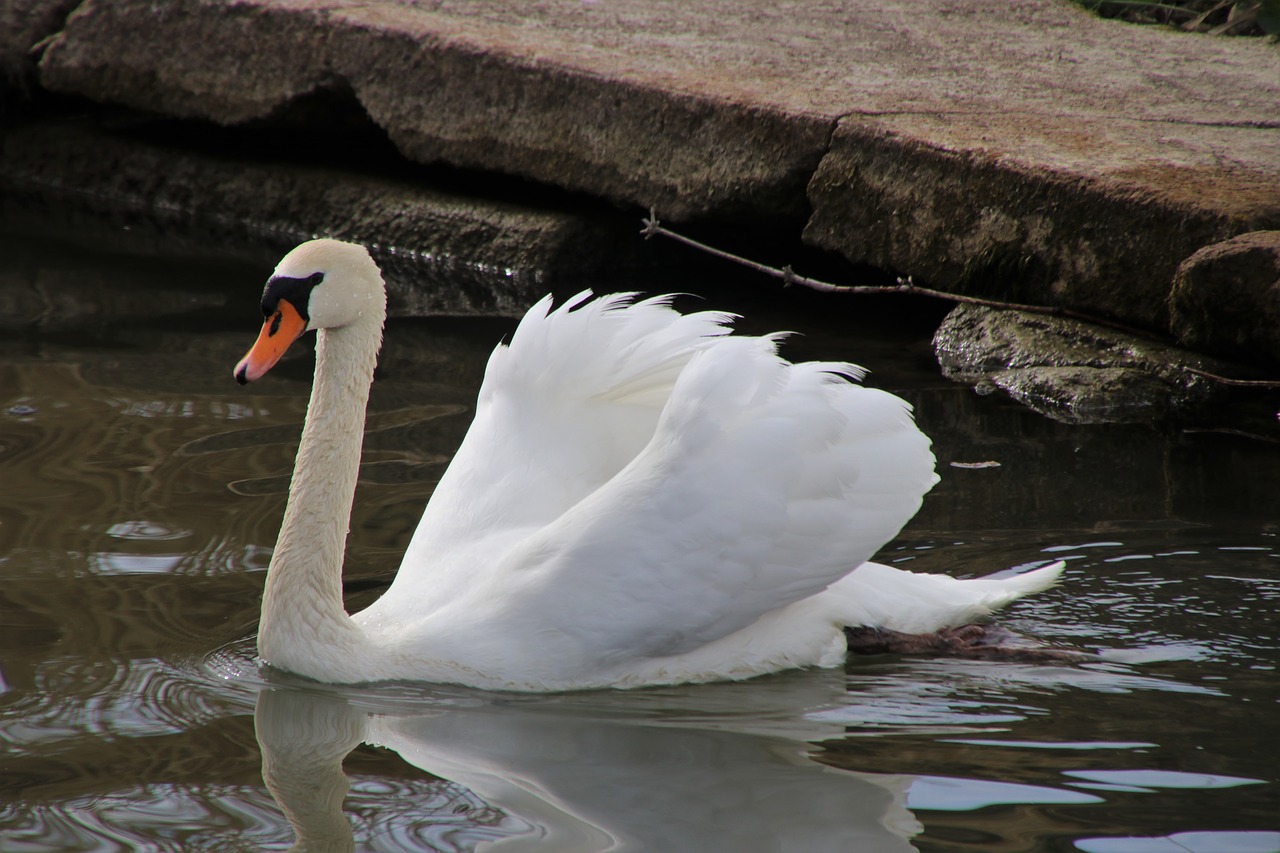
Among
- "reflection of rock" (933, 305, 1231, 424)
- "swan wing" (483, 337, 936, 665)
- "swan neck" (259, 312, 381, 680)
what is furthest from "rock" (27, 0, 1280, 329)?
"swan neck" (259, 312, 381, 680)

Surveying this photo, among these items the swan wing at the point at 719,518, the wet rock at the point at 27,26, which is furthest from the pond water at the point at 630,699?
the wet rock at the point at 27,26

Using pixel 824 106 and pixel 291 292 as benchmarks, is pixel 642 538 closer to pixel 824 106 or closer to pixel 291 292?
pixel 291 292

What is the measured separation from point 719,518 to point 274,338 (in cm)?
108

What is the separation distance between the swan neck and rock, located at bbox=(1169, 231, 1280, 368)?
278 centimetres

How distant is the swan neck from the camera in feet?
11.6

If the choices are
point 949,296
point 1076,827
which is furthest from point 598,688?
point 949,296

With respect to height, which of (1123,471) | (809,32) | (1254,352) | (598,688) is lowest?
(598,688)

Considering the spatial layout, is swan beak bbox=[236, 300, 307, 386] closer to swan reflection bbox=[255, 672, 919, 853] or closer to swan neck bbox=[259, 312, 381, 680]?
swan neck bbox=[259, 312, 381, 680]

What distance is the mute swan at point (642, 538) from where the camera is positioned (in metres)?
3.41

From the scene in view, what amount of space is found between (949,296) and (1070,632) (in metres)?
2.06

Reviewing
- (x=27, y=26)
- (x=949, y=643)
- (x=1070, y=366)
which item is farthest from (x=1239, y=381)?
(x=27, y=26)

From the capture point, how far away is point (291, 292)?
3561mm

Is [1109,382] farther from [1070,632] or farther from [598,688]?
[598,688]

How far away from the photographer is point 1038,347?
18.7 ft
